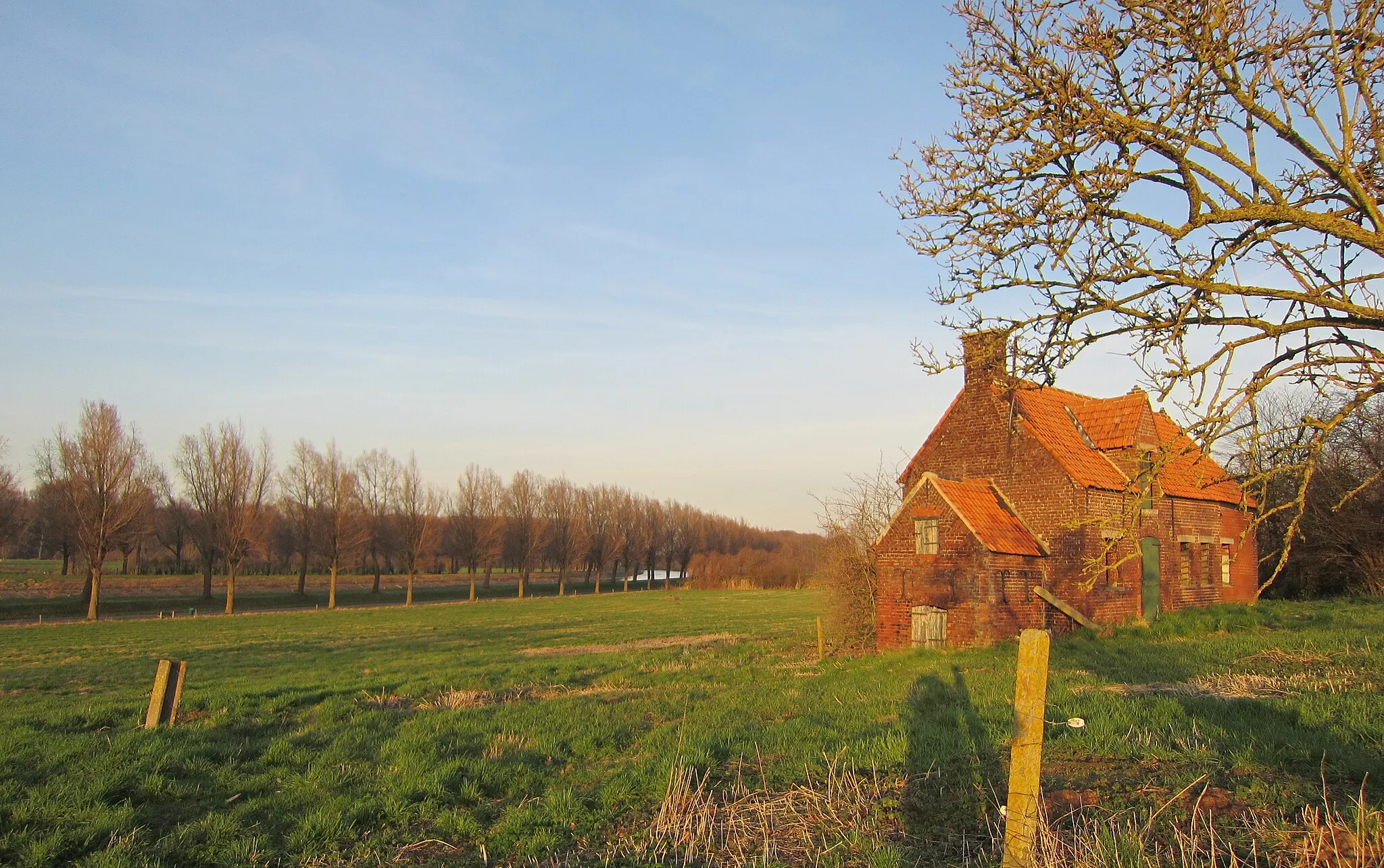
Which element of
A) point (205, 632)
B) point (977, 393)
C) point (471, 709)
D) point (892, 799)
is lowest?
point (205, 632)

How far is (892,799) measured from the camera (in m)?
6.89

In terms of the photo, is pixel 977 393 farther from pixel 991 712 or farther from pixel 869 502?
pixel 991 712

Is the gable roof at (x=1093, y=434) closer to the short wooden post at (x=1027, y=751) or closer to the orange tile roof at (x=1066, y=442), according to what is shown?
the orange tile roof at (x=1066, y=442)

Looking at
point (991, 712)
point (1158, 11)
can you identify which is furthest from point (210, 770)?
point (1158, 11)

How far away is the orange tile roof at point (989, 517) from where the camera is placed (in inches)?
806

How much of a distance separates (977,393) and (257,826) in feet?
70.1

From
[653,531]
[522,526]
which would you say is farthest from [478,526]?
[653,531]

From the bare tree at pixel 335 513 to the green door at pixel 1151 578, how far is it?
4925 cm

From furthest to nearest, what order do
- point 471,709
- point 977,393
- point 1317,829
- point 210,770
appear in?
point 977,393 → point 471,709 → point 210,770 → point 1317,829

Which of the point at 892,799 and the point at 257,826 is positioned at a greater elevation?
the point at 892,799

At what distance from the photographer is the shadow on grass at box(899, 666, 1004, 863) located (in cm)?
601

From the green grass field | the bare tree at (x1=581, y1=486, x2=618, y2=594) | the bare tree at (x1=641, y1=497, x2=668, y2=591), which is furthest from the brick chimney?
the bare tree at (x1=641, y1=497, x2=668, y2=591)

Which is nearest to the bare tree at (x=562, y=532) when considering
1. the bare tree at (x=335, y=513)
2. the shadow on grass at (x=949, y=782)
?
the bare tree at (x=335, y=513)

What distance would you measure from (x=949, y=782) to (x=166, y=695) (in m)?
10.3
